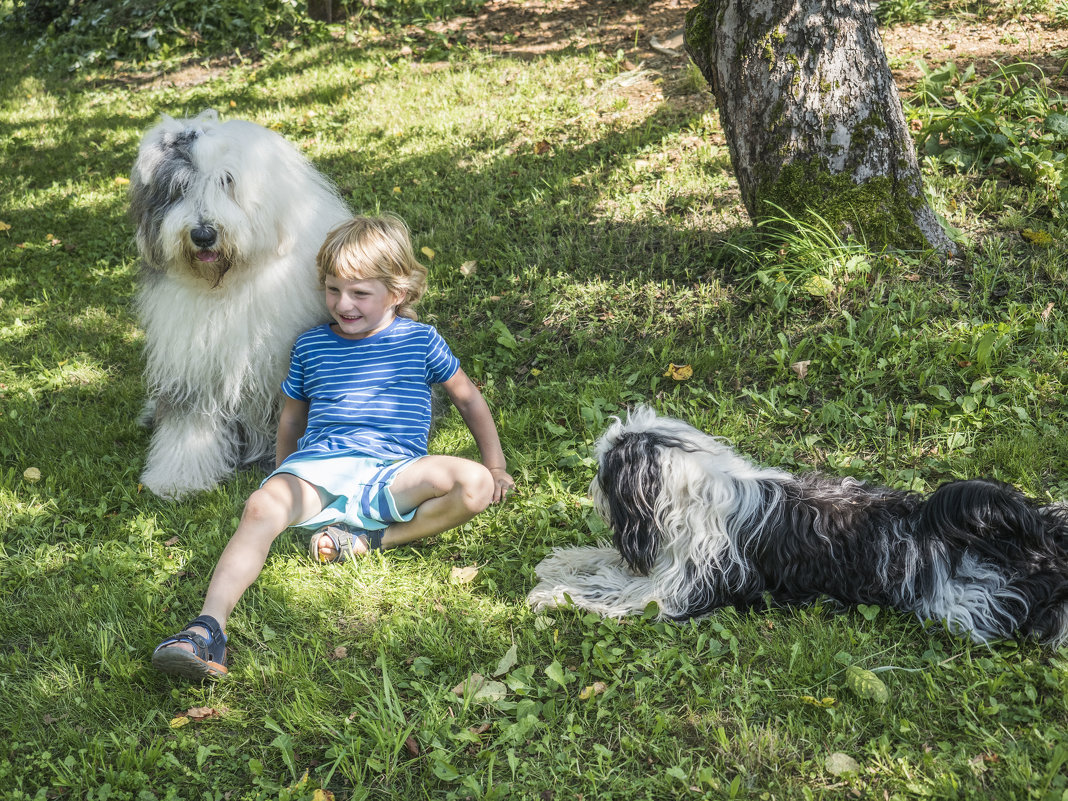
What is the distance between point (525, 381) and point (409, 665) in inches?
77.1

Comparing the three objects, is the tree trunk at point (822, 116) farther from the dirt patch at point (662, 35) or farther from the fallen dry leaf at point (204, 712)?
the fallen dry leaf at point (204, 712)

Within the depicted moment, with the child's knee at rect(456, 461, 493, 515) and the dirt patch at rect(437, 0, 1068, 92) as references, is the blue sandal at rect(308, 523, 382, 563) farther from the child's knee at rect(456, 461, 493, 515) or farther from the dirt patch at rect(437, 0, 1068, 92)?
the dirt patch at rect(437, 0, 1068, 92)

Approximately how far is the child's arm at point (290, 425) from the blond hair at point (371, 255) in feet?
1.87

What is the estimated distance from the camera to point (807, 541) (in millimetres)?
2773

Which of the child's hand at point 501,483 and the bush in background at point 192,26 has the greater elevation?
the bush in background at point 192,26

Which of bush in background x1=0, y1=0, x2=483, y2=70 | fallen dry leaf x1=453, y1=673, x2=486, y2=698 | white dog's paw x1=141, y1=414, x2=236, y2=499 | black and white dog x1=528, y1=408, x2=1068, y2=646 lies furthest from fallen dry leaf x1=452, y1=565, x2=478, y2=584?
bush in background x1=0, y1=0, x2=483, y2=70

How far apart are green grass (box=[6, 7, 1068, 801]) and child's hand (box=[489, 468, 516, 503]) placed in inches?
4.8

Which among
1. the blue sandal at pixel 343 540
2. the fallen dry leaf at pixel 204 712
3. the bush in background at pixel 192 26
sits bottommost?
the fallen dry leaf at pixel 204 712

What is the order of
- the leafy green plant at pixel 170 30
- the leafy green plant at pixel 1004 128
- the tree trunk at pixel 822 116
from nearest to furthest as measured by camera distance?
the tree trunk at pixel 822 116
the leafy green plant at pixel 1004 128
the leafy green plant at pixel 170 30

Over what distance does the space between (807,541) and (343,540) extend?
1831 mm

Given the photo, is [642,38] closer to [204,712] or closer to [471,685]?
[471,685]

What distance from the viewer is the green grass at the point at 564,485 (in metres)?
2.53

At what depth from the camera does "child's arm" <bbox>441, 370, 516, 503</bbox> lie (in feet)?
12.1

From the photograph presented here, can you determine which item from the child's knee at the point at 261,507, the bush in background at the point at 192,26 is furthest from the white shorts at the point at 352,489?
the bush in background at the point at 192,26
